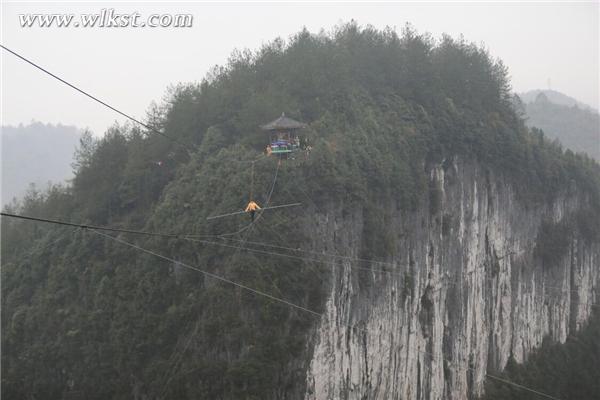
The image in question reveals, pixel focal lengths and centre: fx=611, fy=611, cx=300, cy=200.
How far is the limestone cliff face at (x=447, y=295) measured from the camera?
1745 centimetres

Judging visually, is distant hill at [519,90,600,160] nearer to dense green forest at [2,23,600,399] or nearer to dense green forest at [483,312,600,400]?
dense green forest at [483,312,600,400]

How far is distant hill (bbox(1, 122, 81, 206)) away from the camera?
64250mm

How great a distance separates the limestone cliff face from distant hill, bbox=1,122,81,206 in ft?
138

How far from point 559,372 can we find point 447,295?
33.7 ft

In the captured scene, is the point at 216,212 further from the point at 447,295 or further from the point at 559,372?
the point at 559,372

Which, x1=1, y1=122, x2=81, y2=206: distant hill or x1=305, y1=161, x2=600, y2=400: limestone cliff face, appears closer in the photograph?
x1=305, y1=161, x2=600, y2=400: limestone cliff face

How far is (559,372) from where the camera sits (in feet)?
98.5

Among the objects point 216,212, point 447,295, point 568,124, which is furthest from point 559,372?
point 568,124

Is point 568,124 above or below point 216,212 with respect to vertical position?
above

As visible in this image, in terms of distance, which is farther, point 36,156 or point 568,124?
point 568,124

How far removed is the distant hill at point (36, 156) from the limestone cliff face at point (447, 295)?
42110 mm

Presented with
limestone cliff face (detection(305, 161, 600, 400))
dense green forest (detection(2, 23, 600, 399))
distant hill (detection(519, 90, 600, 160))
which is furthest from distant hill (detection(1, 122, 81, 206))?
distant hill (detection(519, 90, 600, 160))

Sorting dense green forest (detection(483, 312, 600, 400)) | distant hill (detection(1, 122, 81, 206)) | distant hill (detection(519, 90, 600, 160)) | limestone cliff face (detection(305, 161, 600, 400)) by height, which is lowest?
dense green forest (detection(483, 312, 600, 400))

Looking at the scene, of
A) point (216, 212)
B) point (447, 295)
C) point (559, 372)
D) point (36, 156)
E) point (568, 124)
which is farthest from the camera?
point (568, 124)
